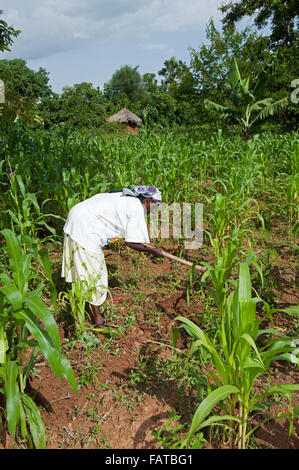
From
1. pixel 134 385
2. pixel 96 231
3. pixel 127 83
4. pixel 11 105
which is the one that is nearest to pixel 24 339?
pixel 134 385

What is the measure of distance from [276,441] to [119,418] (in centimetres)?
84

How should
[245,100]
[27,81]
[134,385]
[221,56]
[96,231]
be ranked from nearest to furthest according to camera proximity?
[134,385], [96,231], [245,100], [221,56], [27,81]

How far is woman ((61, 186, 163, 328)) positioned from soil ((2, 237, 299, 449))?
0.29 m

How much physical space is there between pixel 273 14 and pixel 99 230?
66.1ft

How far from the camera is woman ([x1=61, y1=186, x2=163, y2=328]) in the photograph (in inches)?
90.7

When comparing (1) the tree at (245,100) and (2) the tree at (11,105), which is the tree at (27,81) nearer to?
(1) the tree at (245,100)

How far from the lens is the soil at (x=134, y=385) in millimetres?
1665

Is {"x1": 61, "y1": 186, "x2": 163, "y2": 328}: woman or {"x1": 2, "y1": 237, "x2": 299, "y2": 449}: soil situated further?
{"x1": 61, "y1": 186, "x2": 163, "y2": 328}: woman

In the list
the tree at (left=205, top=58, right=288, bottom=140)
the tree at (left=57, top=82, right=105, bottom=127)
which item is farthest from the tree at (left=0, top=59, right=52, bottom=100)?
the tree at (left=205, top=58, right=288, bottom=140)

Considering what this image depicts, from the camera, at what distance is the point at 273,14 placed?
55.7 feet

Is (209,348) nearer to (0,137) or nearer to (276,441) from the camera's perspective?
(276,441)

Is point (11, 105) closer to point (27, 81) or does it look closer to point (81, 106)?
point (81, 106)

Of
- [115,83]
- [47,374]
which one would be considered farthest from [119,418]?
[115,83]

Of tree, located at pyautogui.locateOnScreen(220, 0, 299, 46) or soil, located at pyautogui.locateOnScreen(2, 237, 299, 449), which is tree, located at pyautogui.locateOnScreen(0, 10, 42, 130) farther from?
tree, located at pyautogui.locateOnScreen(220, 0, 299, 46)
